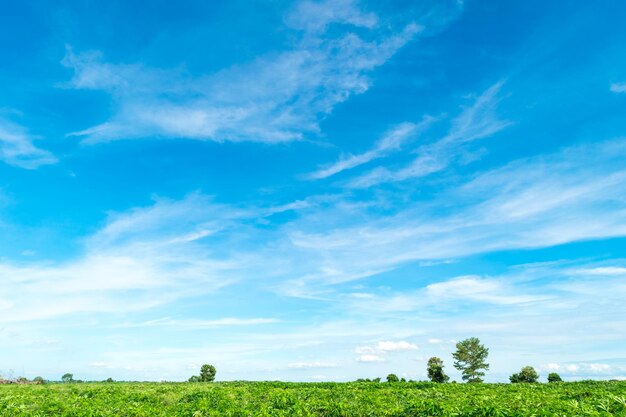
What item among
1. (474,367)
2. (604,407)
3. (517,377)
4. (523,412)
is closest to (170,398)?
(523,412)

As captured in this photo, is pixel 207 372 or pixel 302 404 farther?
pixel 207 372

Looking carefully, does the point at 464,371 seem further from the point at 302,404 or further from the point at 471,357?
the point at 302,404

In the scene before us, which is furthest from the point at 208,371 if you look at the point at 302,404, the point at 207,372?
the point at 302,404

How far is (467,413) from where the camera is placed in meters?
16.8

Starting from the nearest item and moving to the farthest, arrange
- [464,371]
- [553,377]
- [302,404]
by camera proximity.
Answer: [302,404] < [553,377] < [464,371]

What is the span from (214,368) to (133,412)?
4351 cm

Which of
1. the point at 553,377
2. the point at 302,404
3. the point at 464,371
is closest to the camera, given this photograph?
the point at 302,404

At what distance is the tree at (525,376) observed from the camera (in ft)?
203

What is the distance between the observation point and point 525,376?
6278 cm

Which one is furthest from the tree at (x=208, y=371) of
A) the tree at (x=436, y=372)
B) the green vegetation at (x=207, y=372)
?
the tree at (x=436, y=372)

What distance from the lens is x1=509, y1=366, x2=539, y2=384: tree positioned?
62.0 meters

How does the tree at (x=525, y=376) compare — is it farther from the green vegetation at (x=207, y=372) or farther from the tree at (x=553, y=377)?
the green vegetation at (x=207, y=372)

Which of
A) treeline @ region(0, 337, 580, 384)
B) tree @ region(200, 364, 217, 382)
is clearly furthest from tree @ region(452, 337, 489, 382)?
tree @ region(200, 364, 217, 382)

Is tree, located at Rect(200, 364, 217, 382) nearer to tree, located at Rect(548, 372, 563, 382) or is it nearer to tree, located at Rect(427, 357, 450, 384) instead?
tree, located at Rect(427, 357, 450, 384)
